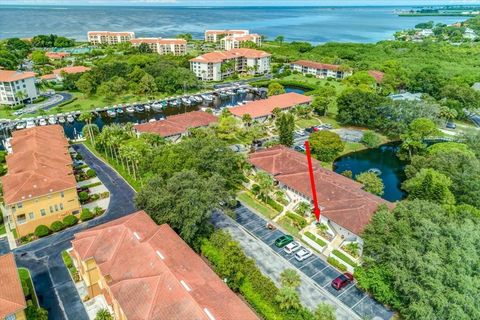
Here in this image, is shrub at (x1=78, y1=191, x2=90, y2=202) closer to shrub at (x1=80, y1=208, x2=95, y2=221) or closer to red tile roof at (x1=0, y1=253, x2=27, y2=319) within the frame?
shrub at (x1=80, y1=208, x2=95, y2=221)

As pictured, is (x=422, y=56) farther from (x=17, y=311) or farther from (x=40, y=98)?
(x=17, y=311)

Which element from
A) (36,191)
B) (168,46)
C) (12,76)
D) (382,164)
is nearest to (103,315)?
(36,191)

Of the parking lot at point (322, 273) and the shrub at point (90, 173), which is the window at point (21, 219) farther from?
the parking lot at point (322, 273)

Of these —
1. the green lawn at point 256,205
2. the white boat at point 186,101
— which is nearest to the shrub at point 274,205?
the green lawn at point 256,205

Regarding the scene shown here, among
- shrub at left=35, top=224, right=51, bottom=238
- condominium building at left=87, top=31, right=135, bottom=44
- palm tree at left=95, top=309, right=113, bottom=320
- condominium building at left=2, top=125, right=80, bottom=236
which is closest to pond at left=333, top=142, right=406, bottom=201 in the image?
condominium building at left=2, top=125, right=80, bottom=236

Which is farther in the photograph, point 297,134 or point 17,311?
point 297,134

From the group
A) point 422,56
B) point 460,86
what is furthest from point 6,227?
point 422,56

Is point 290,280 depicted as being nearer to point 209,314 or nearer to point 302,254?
point 302,254
